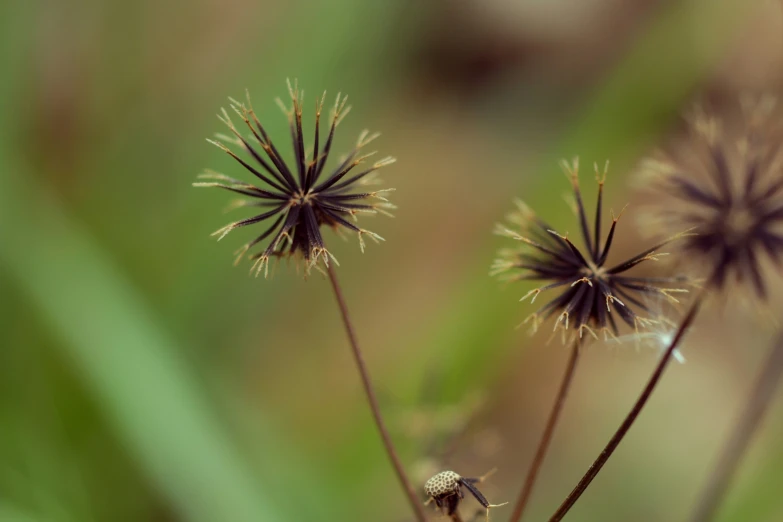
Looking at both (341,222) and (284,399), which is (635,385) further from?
(341,222)

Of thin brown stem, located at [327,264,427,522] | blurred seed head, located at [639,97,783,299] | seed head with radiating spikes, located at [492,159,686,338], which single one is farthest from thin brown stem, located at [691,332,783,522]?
thin brown stem, located at [327,264,427,522]

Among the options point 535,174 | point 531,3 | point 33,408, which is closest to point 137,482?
point 33,408

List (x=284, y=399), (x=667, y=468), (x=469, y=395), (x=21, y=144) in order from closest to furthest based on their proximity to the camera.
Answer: (x=469, y=395)
(x=667, y=468)
(x=21, y=144)
(x=284, y=399)

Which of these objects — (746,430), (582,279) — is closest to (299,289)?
(746,430)

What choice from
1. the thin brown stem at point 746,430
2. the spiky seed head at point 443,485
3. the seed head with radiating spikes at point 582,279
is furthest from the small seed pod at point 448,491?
the thin brown stem at point 746,430

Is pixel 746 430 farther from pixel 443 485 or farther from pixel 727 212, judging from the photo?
Result: pixel 443 485

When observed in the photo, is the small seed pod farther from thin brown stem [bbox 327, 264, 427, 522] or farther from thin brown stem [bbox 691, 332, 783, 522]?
thin brown stem [bbox 691, 332, 783, 522]

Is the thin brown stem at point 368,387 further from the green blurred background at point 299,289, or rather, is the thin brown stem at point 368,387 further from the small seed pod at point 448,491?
the green blurred background at point 299,289
